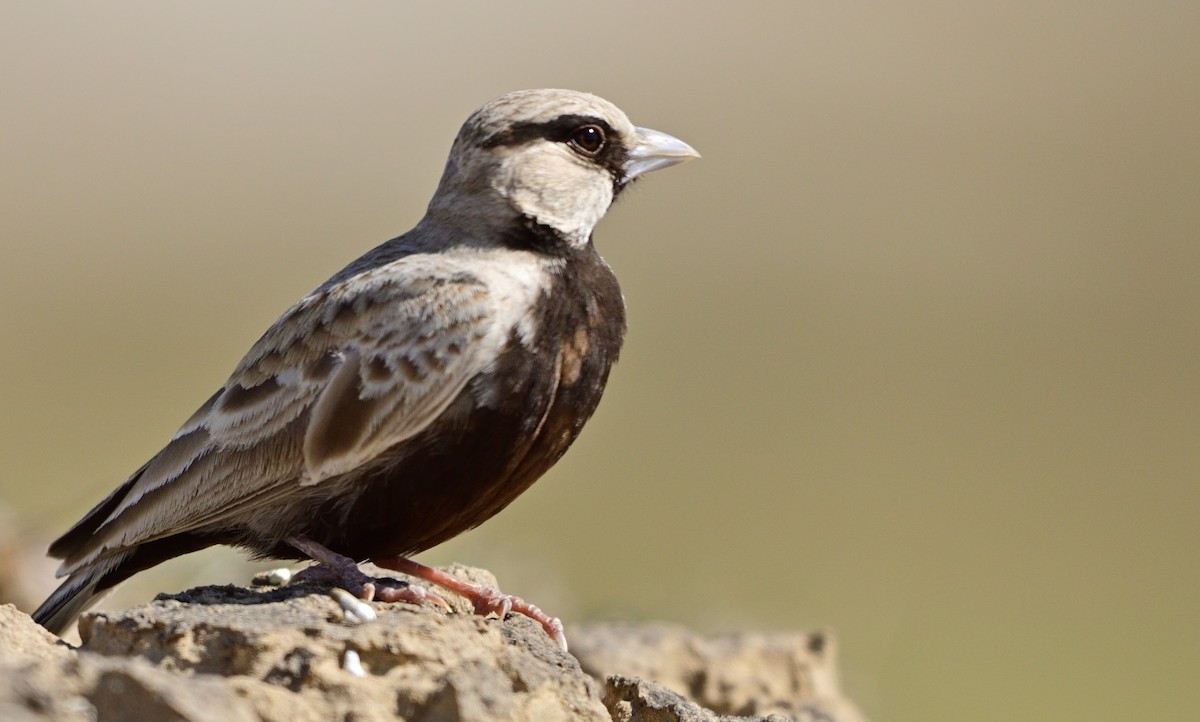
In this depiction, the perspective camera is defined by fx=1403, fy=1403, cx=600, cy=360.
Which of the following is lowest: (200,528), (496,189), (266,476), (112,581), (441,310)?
(112,581)

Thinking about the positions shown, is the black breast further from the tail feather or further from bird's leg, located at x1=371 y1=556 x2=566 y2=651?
the tail feather

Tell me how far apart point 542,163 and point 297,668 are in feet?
10.6

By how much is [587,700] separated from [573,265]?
243 cm

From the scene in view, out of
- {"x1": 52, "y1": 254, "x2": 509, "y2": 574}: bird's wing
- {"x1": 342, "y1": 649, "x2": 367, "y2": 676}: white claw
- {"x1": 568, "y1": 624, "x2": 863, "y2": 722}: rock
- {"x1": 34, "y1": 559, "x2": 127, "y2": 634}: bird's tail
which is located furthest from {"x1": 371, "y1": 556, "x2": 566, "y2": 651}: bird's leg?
{"x1": 568, "y1": 624, "x2": 863, "y2": 722}: rock

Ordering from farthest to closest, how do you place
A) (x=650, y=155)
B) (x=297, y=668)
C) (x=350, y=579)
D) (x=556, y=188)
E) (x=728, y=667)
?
(x=728, y=667), (x=650, y=155), (x=556, y=188), (x=350, y=579), (x=297, y=668)

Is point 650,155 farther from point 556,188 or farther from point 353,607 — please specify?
point 353,607

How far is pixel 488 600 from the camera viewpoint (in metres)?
6.05

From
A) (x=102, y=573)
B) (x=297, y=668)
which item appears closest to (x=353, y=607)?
(x=297, y=668)

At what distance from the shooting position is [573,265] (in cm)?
645

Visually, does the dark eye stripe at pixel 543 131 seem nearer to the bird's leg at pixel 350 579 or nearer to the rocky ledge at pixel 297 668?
the bird's leg at pixel 350 579

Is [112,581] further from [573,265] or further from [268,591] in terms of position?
[573,265]

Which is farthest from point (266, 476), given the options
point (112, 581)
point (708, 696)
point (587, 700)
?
point (708, 696)

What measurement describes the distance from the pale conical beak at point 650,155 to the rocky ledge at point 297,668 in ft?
8.23

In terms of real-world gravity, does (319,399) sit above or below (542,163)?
below
